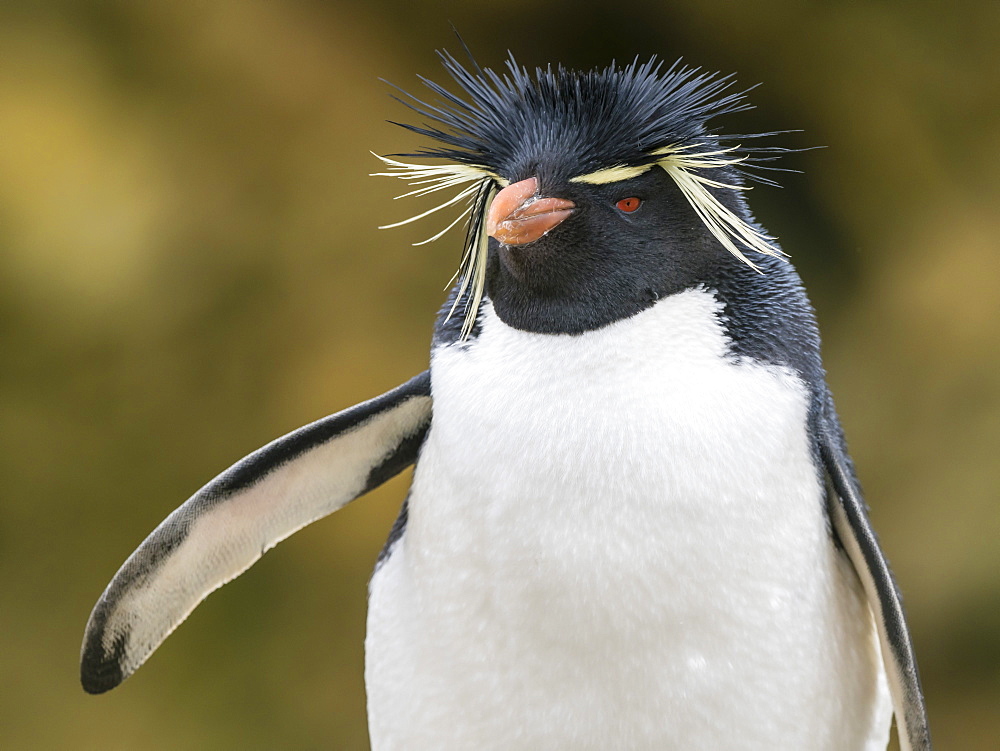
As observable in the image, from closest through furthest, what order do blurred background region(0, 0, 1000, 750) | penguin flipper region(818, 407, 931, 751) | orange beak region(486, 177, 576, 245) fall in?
orange beak region(486, 177, 576, 245) → penguin flipper region(818, 407, 931, 751) → blurred background region(0, 0, 1000, 750)

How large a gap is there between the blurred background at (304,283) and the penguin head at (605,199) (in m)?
1.17

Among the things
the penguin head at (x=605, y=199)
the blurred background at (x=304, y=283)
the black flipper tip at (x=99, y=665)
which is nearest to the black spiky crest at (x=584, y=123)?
the penguin head at (x=605, y=199)

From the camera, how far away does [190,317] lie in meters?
2.04

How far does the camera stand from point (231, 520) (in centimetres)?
117

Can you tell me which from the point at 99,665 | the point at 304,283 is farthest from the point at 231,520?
the point at 304,283

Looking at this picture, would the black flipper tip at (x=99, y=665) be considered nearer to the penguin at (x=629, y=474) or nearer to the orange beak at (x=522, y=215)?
the penguin at (x=629, y=474)

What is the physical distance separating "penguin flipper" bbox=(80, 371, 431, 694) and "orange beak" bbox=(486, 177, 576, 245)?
301 mm

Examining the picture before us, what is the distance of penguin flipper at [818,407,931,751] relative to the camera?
1.01 metres

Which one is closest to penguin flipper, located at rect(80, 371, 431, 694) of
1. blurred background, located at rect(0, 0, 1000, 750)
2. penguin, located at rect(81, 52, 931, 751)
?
penguin, located at rect(81, 52, 931, 751)

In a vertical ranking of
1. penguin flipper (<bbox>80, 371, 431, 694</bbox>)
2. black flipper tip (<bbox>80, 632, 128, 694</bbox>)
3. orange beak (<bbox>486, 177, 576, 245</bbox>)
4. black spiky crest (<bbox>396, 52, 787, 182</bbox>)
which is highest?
black spiky crest (<bbox>396, 52, 787, 182</bbox>)

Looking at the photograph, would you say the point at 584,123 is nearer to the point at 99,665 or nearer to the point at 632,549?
the point at 632,549

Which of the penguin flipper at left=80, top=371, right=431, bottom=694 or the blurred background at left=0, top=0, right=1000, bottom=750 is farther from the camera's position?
the blurred background at left=0, top=0, right=1000, bottom=750

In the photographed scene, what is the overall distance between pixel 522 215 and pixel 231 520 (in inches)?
22.2

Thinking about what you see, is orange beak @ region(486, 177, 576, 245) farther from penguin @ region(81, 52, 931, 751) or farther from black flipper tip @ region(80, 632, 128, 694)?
black flipper tip @ region(80, 632, 128, 694)
